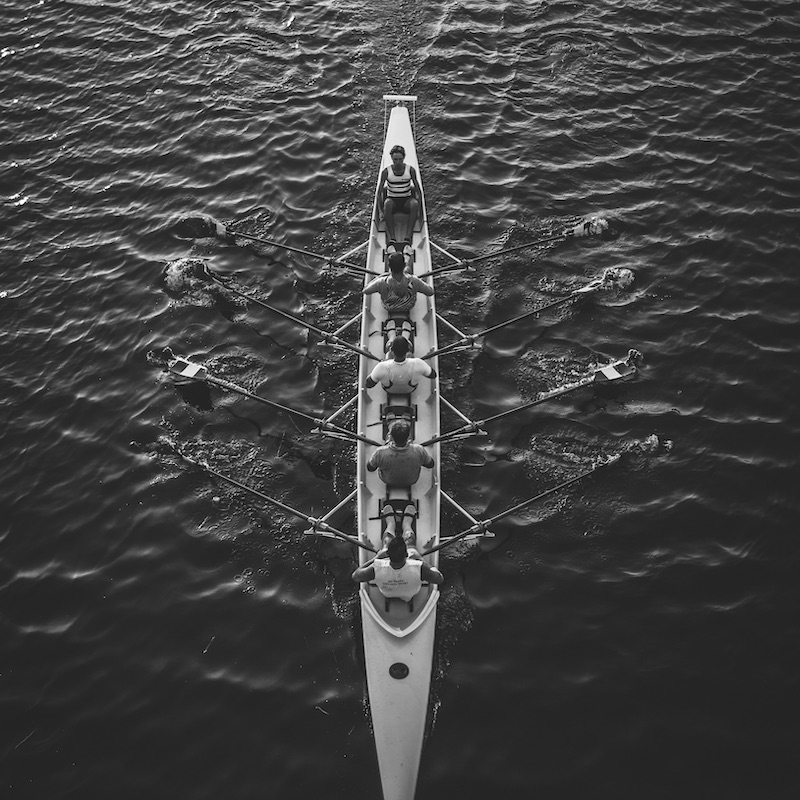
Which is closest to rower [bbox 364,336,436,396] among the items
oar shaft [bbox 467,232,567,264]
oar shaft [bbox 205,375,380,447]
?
oar shaft [bbox 205,375,380,447]

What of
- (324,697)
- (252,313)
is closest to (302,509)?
(324,697)

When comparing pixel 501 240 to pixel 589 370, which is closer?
pixel 589 370

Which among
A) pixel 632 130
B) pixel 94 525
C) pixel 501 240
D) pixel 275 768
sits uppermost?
pixel 632 130

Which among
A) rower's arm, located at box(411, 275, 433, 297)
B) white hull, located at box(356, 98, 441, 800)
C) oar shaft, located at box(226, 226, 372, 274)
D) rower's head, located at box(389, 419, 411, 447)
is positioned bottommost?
white hull, located at box(356, 98, 441, 800)

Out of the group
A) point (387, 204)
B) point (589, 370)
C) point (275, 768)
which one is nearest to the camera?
point (275, 768)

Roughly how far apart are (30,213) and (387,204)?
999 cm

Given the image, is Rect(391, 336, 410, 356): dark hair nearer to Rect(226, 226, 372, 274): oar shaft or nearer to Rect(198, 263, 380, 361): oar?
Rect(198, 263, 380, 361): oar

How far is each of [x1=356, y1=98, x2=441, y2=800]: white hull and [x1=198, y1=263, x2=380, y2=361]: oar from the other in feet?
1.12

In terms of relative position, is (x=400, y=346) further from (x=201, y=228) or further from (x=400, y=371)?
(x=201, y=228)

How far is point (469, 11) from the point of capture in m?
25.1

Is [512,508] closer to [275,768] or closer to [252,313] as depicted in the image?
[275,768]

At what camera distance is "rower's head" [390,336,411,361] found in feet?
42.7

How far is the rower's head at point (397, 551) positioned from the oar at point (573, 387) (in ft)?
8.76

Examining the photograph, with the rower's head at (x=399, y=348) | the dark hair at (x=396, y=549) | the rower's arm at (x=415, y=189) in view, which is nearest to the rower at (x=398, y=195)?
the rower's arm at (x=415, y=189)
